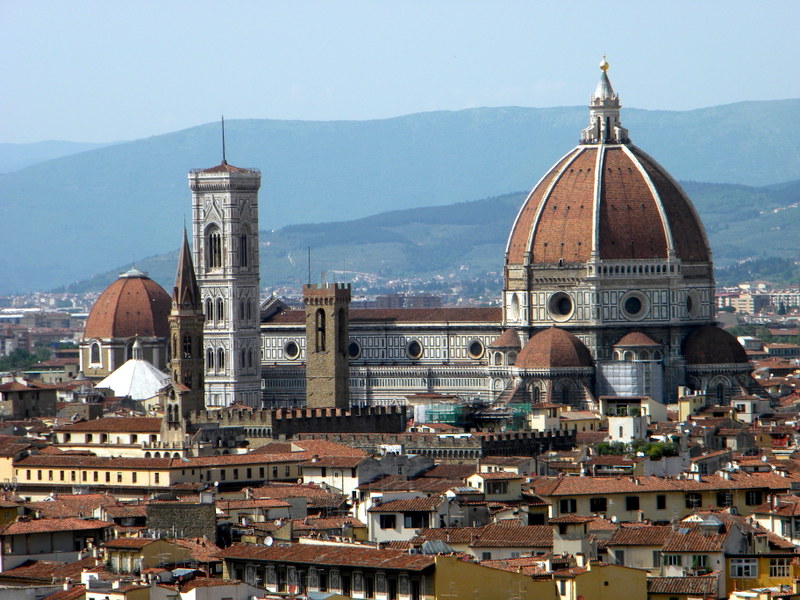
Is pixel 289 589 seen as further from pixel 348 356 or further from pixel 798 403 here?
pixel 348 356

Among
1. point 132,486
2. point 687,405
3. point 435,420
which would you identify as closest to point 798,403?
point 687,405

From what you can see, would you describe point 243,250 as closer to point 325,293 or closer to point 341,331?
point 325,293

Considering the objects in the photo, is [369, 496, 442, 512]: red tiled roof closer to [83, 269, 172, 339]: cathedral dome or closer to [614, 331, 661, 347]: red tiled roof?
[614, 331, 661, 347]: red tiled roof

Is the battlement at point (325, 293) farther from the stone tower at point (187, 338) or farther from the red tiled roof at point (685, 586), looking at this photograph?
the red tiled roof at point (685, 586)

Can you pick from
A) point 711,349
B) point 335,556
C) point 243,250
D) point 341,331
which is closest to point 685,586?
point 335,556

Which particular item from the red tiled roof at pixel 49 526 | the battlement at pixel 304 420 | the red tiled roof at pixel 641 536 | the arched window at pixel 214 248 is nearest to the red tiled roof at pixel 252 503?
the red tiled roof at pixel 49 526

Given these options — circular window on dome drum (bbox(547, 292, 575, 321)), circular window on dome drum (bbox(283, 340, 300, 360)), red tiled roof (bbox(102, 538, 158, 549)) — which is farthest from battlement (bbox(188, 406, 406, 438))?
red tiled roof (bbox(102, 538, 158, 549))
